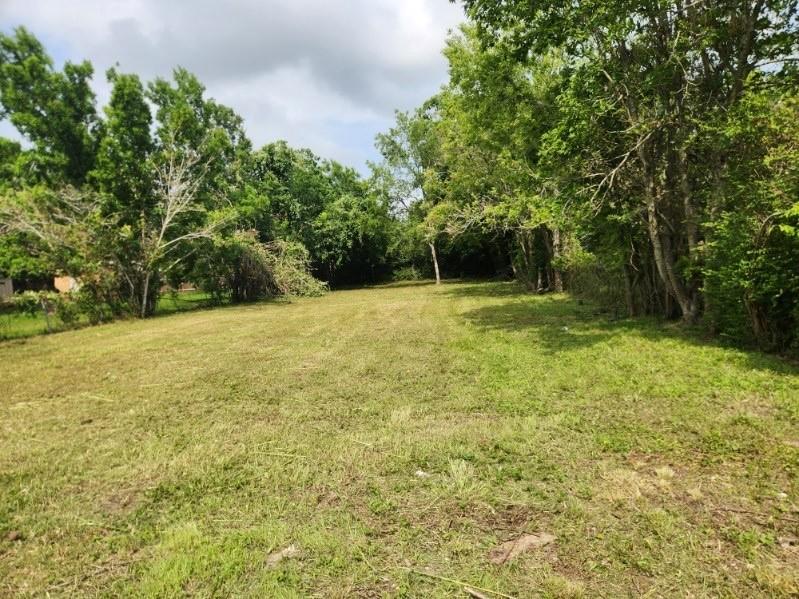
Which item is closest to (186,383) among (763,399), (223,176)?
(763,399)

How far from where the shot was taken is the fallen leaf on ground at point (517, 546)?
2.55 meters

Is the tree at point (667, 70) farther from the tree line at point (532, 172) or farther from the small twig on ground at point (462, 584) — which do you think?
the small twig on ground at point (462, 584)

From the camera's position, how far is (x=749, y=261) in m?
6.08

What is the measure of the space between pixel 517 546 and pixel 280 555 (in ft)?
4.35

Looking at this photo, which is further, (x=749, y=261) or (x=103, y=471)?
(x=749, y=261)

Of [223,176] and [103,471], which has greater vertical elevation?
[223,176]

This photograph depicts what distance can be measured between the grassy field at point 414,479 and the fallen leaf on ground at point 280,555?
1 centimetres

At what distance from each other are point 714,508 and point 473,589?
66.1 inches

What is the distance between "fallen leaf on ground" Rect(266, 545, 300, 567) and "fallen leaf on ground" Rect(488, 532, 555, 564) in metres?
1.09

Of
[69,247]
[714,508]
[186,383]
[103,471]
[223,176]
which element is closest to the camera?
[714,508]

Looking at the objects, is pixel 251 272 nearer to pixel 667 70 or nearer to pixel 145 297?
pixel 145 297

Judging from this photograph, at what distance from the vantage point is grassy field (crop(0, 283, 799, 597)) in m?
2.45

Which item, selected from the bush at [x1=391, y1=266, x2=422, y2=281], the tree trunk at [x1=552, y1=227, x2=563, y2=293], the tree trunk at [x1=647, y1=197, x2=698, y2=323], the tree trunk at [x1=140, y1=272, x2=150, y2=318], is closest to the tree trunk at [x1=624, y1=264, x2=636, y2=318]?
the tree trunk at [x1=647, y1=197, x2=698, y2=323]

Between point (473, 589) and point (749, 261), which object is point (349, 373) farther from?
point (749, 261)
